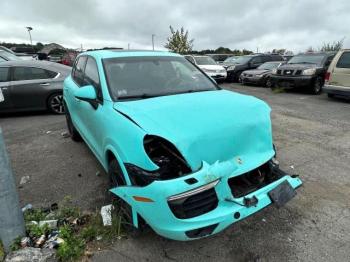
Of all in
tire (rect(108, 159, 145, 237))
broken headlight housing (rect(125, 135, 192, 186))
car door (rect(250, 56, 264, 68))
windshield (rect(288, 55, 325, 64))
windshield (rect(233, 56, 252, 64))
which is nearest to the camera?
broken headlight housing (rect(125, 135, 192, 186))

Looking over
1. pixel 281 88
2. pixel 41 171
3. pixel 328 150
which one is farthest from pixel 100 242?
pixel 281 88

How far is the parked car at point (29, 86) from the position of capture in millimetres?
7848

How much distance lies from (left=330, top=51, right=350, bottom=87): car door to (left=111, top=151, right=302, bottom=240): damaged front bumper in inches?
327

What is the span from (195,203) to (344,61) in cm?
913

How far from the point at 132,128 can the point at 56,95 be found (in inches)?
251

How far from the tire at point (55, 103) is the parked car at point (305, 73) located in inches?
348

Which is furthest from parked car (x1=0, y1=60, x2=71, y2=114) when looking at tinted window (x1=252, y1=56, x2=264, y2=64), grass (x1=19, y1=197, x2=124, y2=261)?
tinted window (x1=252, y1=56, x2=264, y2=64)

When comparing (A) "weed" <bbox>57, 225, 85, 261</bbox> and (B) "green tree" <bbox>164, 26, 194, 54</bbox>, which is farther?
(B) "green tree" <bbox>164, 26, 194, 54</bbox>

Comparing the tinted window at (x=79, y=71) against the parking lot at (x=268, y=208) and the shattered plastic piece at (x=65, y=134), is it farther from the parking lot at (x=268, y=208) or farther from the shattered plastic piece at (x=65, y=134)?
the shattered plastic piece at (x=65, y=134)

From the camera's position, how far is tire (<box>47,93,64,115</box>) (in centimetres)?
809

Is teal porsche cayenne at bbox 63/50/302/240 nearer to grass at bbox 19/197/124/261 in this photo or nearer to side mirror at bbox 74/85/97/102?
side mirror at bbox 74/85/97/102

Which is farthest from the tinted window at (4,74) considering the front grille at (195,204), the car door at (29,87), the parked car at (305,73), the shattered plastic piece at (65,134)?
the parked car at (305,73)

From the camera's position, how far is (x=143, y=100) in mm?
3121

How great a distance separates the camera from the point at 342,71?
907 cm
